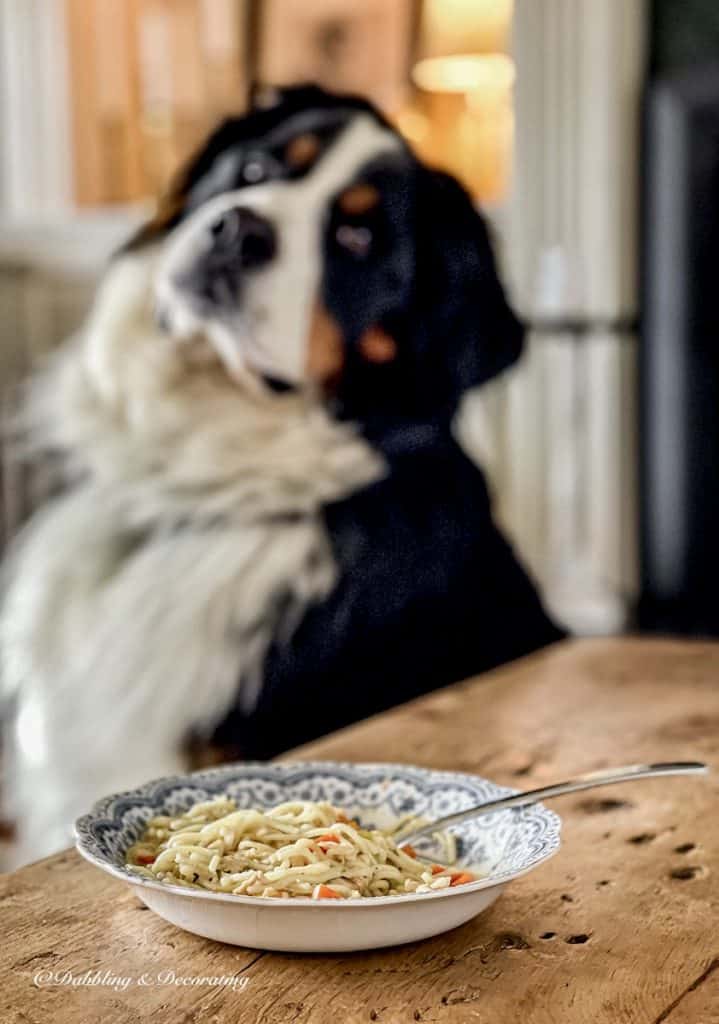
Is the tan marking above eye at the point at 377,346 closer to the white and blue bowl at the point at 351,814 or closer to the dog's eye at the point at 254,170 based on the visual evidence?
the dog's eye at the point at 254,170

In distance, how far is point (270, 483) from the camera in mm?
1506

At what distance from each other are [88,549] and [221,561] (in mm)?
172

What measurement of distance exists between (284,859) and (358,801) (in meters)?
0.15

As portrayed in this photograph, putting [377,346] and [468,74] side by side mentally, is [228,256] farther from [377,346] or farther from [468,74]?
[468,74]

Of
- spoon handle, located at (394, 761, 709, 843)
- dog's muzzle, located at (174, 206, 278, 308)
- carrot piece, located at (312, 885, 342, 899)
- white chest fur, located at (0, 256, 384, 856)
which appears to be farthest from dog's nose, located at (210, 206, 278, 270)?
carrot piece, located at (312, 885, 342, 899)

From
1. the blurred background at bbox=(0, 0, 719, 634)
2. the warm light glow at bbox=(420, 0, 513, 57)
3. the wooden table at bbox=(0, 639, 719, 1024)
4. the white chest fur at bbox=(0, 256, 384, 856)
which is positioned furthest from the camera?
the warm light glow at bbox=(420, 0, 513, 57)

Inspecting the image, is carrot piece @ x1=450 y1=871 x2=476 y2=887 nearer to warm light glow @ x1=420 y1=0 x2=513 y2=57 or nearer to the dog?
the dog

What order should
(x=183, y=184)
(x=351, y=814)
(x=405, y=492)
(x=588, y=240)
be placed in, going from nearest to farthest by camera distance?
(x=351, y=814) → (x=405, y=492) → (x=183, y=184) → (x=588, y=240)

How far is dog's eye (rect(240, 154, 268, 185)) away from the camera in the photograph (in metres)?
1.53

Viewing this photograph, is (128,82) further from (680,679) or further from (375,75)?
(680,679)

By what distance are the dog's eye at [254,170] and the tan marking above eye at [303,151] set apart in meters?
0.03

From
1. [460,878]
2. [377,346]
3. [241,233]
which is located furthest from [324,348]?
[460,878]

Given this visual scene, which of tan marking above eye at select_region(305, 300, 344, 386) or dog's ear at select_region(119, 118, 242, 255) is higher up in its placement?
dog's ear at select_region(119, 118, 242, 255)

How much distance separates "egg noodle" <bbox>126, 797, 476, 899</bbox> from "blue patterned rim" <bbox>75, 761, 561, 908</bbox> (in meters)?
0.02
